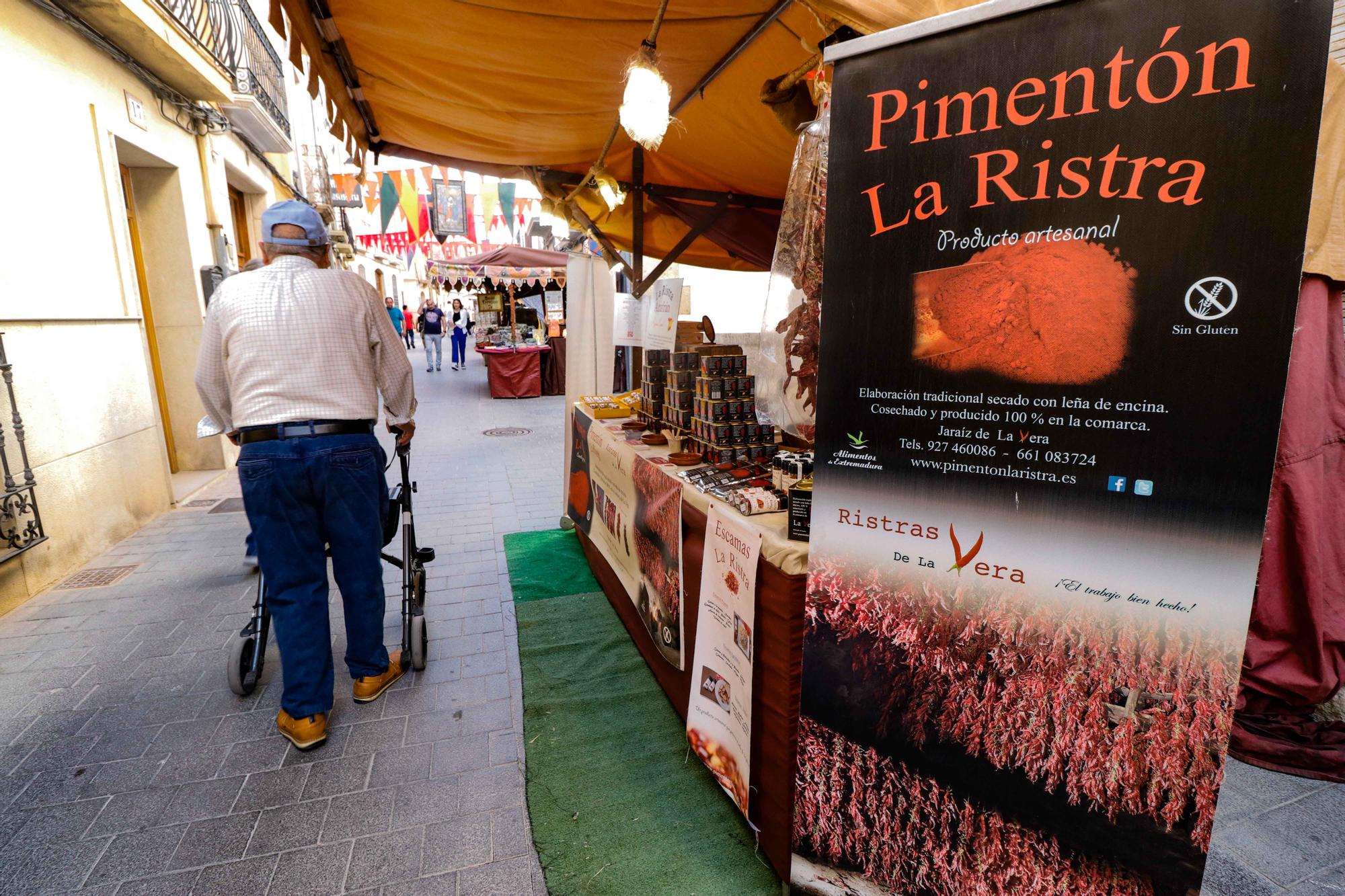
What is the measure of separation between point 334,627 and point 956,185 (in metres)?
3.87

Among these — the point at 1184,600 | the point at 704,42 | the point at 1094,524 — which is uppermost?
the point at 704,42

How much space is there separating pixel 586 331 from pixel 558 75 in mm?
2127

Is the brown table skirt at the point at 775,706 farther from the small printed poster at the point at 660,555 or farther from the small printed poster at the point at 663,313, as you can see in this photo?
the small printed poster at the point at 663,313

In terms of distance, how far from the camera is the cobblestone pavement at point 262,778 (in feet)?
6.77

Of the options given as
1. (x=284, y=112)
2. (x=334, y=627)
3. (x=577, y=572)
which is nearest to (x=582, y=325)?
(x=577, y=572)

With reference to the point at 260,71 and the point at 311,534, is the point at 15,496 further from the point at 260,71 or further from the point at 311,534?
the point at 260,71

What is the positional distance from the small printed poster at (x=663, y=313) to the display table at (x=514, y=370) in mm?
8629

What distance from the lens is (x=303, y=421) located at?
8.24 feet

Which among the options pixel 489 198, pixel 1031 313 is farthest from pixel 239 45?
pixel 1031 313

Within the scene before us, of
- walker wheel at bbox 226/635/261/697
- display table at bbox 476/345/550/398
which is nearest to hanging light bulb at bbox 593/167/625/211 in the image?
walker wheel at bbox 226/635/261/697

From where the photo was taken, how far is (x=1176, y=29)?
3.83 feet

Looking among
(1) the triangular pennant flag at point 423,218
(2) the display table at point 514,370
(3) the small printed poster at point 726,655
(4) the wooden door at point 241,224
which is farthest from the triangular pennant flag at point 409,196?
(3) the small printed poster at point 726,655

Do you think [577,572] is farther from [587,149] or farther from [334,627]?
[587,149]

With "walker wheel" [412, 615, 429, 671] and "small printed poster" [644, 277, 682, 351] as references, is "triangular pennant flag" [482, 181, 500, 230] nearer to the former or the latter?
"small printed poster" [644, 277, 682, 351]
